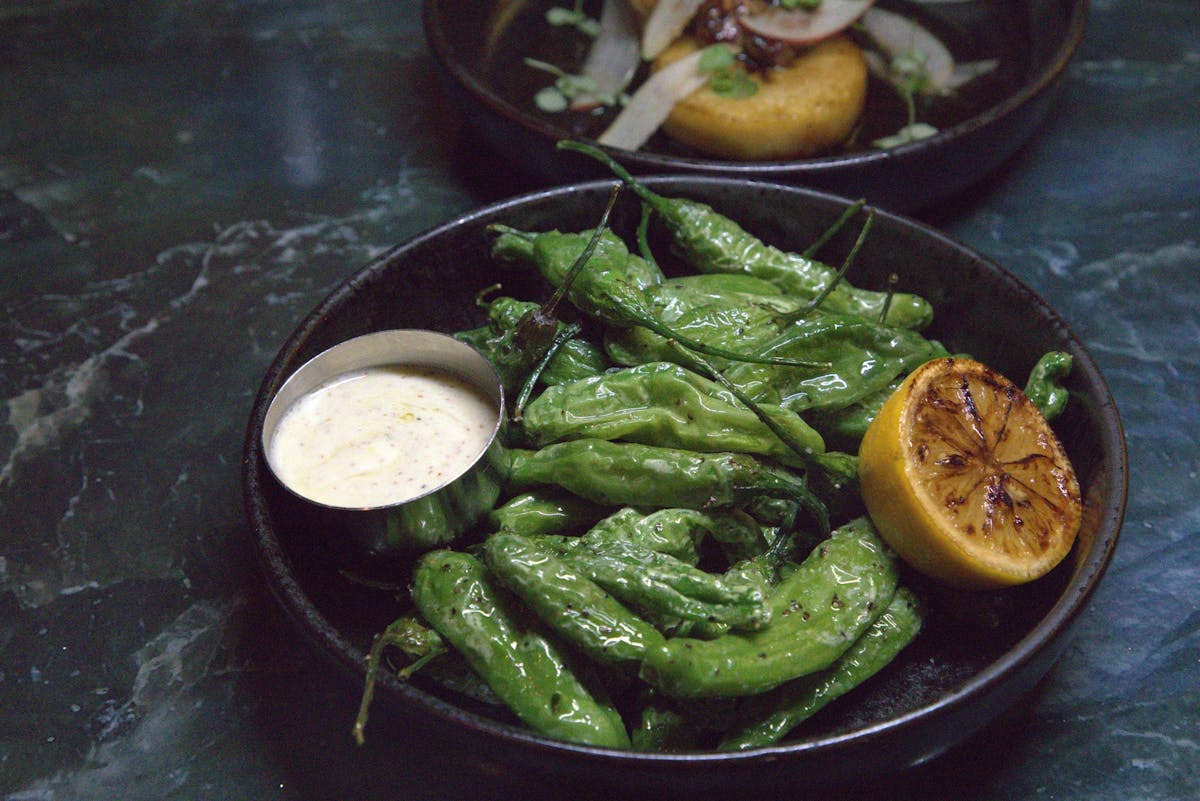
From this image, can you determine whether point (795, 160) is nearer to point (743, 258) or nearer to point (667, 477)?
point (743, 258)

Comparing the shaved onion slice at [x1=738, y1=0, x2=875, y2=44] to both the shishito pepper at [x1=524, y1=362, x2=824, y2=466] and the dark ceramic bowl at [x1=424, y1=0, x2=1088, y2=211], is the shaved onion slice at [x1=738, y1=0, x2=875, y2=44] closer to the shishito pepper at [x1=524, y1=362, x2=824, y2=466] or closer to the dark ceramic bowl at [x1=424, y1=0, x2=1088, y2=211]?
the dark ceramic bowl at [x1=424, y1=0, x2=1088, y2=211]

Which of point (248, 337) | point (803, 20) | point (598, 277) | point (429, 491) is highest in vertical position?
point (803, 20)

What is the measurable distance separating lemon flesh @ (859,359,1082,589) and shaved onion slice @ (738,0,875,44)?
209 cm

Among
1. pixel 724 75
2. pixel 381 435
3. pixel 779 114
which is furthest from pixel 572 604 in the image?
pixel 724 75

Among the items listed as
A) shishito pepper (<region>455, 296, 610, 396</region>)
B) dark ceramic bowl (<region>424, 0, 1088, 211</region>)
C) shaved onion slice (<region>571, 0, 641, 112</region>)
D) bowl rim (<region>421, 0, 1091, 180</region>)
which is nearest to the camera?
shishito pepper (<region>455, 296, 610, 396</region>)

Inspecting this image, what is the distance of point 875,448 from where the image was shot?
2166 mm

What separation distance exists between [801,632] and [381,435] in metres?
1.03

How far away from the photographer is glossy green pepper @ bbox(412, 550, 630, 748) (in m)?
1.93

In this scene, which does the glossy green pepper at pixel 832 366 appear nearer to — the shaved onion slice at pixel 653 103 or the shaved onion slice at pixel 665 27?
the shaved onion slice at pixel 653 103

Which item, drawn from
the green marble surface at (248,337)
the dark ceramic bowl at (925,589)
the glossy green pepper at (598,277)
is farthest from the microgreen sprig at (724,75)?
the glossy green pepper at (598,277)

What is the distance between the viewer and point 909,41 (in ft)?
13.7

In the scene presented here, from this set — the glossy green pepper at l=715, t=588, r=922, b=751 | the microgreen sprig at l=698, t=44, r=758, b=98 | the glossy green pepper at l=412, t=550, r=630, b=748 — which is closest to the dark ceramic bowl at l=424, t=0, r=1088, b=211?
the microgreen sprig at l=698, t=44, r=758, b=98

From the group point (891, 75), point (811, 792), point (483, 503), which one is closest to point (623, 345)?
point (483, 503)

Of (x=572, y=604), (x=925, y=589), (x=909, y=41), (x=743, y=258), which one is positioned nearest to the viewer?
(x=572, y=604)
